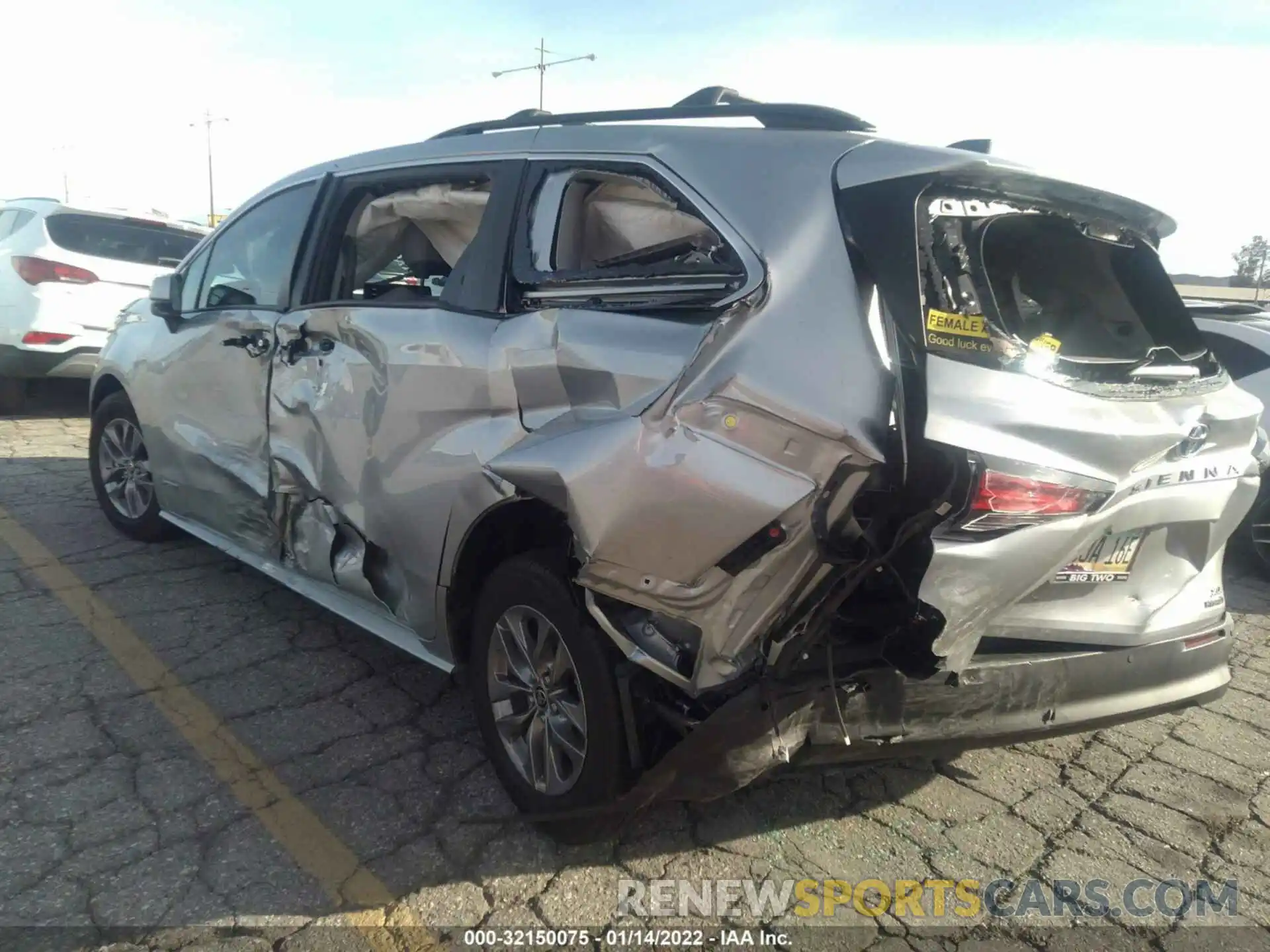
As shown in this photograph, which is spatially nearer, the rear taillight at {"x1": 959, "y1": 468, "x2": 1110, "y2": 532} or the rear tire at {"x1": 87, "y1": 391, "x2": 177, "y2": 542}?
the rear taillight at {"x1": 959, "y1": 468, "x2": 1110, "y2": 532}

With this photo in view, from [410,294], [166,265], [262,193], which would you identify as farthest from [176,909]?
[166,265]

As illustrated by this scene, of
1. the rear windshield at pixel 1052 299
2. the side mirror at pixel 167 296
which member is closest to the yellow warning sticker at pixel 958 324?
the rear windshield at pixel 1052 299

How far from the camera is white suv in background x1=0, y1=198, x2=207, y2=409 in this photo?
786 centimetres

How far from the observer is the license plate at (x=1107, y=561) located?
241 cm

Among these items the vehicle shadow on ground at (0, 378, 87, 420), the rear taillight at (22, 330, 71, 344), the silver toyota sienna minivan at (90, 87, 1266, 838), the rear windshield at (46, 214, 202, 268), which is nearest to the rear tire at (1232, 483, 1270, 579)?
the silver toyota sienna minivan at (90, 87, 1266, 838)

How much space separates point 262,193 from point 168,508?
5.42ft

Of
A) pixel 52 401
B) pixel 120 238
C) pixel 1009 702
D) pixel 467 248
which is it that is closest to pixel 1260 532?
pixel 1009 702

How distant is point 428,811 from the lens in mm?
2939

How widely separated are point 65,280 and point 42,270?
0.17 m

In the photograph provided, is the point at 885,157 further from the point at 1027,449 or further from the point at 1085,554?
the point at 1085,554

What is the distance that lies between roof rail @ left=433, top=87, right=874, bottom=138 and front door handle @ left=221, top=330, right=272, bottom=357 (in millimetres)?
1266

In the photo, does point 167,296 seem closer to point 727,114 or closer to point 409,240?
point 409,240

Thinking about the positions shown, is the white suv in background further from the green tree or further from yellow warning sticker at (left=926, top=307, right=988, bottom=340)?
the green tree

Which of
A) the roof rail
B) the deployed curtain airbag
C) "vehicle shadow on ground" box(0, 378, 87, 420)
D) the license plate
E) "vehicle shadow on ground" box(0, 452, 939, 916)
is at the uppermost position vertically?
→ the roof rail
